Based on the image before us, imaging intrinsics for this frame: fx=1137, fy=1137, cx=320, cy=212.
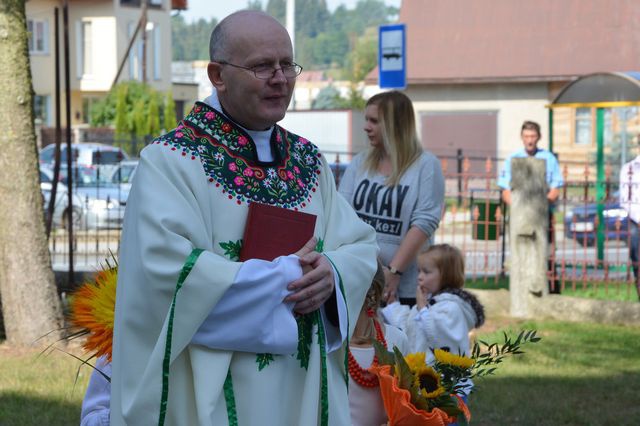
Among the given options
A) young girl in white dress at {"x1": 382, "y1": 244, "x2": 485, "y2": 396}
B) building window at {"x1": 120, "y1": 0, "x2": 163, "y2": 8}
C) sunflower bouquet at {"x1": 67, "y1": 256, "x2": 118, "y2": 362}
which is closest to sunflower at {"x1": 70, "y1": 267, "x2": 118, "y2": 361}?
sunflower bouquet at {"x1": 67, "y1": 256, "x2": 118, "y2": 362}

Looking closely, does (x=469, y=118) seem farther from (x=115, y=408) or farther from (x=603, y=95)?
(x=115, y=408)

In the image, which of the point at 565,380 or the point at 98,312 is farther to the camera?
the point at 565,380

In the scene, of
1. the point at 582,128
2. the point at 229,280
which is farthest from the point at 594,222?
the point at 582,128

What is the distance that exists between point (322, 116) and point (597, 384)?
33.0m

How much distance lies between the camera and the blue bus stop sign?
12.2m

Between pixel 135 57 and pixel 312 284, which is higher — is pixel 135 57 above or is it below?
above

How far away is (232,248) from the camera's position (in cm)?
335

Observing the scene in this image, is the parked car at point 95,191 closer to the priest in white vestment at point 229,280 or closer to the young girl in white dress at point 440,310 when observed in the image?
the young girl in white dress at point 440,310

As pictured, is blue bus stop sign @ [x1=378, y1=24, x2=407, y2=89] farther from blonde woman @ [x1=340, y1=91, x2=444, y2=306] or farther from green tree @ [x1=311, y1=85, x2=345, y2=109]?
green tree @ [x1=311, y1=85, x2=345, y2=109]

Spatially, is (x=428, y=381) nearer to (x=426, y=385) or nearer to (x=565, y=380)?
(x=426, y=385)

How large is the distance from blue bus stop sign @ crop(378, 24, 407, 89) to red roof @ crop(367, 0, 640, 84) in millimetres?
20348

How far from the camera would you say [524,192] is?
35.6 ft

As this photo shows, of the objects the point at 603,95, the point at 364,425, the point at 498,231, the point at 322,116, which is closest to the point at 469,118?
the point at 322,116

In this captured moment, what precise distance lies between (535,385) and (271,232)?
16.6ft
